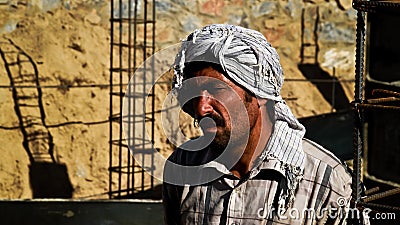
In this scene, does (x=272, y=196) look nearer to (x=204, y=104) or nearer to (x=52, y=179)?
(x=204, y=104)

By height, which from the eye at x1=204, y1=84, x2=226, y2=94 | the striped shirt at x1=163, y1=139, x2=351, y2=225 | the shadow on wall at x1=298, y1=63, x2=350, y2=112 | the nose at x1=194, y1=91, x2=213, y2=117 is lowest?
the striped shirt at x1=163, y1=139, x2=351, y2=225

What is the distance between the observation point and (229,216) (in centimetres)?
171

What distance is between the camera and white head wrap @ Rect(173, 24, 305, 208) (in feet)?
5.38

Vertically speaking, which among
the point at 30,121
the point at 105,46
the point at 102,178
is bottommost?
the point at 102,178

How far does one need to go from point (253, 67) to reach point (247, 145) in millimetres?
151

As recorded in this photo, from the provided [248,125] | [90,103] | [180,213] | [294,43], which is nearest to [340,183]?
[248,125]

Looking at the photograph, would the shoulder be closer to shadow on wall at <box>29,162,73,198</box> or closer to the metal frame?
the metal frame

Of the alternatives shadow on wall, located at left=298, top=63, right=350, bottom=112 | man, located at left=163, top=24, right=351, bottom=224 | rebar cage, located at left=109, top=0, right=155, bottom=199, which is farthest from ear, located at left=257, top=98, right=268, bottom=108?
shadow on wall, located at left=298, top=63, right=350, bottom=112

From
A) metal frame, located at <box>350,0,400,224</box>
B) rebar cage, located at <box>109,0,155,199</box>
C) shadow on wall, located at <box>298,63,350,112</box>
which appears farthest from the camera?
shadow on wall, located at <box>298,63,350,112</box>

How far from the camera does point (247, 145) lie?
168 centimetres

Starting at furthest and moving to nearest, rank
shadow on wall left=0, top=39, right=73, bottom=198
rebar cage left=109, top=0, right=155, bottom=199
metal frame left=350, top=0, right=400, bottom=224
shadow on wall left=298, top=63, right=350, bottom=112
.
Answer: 1. shadow on wall left=298, top=63, right=350, bottom=112
2. rebar cage left=109, top=0, right=155, bottom=199
3. shadow on wall left=0, top=39, right=73, bottom=198
4. metal frame left=350, top=0, right=400, bottom=224

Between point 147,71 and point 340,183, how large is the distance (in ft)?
13.8

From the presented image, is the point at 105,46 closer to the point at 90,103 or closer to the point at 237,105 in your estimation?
the point at 90,103

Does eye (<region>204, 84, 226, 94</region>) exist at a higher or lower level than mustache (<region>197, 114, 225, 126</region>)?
higher
